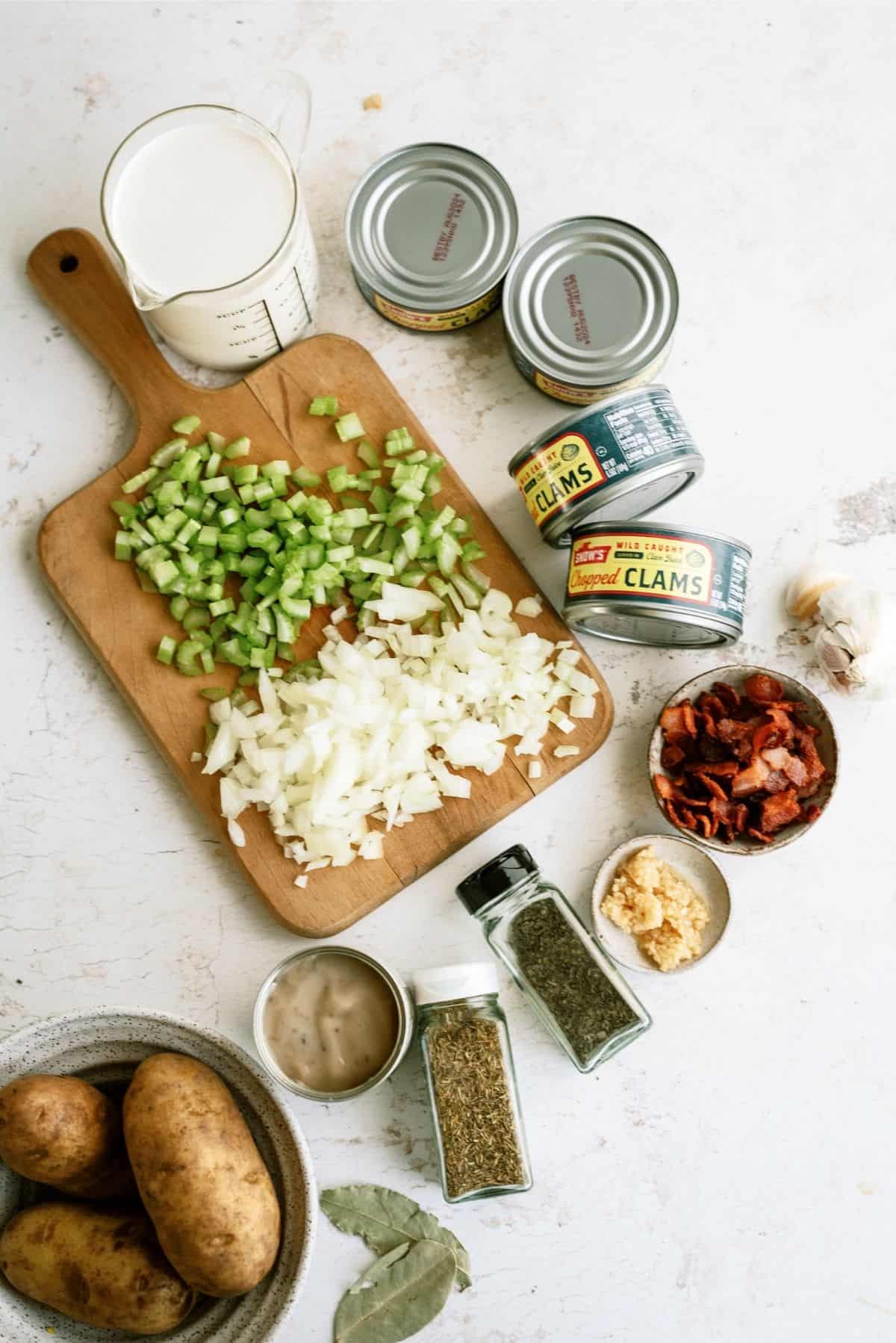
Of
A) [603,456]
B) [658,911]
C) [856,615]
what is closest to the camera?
[603,456]

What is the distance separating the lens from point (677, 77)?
2143mm

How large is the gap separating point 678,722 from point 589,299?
32.9 inches

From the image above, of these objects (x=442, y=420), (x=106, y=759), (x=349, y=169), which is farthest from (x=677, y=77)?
(x=106, y=759)

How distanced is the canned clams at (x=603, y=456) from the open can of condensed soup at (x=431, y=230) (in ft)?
1.21

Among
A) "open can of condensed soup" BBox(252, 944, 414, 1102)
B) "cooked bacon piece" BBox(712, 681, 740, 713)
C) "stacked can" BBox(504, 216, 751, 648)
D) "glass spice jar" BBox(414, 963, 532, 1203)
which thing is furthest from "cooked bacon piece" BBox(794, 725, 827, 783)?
"open can of condensed soup" BBox(252, 944, 414, 1102)

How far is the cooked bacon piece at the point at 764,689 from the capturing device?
1893 millimetres

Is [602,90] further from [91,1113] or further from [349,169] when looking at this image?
[91,1113]

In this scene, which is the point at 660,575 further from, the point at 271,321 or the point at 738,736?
the point at 271,321

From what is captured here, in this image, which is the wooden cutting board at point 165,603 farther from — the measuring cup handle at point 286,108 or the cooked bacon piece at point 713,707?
the measuring cup handle at point 286,108

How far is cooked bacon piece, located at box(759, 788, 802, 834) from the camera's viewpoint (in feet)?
6.09

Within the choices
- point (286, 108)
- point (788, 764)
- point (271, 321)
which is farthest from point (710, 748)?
point (286, 108)

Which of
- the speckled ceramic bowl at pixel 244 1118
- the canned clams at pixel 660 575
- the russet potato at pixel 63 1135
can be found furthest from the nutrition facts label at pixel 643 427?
the russet potato at pixel 63 1135

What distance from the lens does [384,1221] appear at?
191cm

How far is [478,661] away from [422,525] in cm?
29
